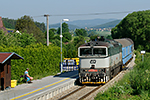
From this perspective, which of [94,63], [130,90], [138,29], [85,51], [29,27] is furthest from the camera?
[29,27]

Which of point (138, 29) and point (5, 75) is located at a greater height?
point (138, 29)

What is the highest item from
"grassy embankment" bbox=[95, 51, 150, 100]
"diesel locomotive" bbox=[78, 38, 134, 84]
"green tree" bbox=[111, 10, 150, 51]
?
"green tree" bbox=[111, 10, 150, 51]

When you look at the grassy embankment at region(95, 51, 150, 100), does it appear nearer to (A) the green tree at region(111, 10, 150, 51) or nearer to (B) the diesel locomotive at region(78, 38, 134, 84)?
(B) the diesel locomotive at region(78, 38, 134, 84)

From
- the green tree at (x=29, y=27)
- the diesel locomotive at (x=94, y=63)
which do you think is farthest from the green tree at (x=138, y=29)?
the diesel locomotive at (x=94, y=63)

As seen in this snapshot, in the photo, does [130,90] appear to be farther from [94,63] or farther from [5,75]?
[5,75]

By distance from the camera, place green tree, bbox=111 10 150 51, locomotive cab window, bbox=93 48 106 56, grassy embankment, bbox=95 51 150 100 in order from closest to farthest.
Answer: grassy embankment, bbox=95 51 150 100 < locomotive cab window, bbox=93 48 106 56 < green tree, bbox=111 10 150 51

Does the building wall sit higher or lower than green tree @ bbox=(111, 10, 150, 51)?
lower

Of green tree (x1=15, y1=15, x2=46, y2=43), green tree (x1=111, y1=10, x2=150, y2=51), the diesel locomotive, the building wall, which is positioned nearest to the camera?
the building wall

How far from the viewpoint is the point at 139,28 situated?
68.2m

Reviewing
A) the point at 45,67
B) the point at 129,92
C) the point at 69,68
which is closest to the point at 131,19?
the point at 69,68

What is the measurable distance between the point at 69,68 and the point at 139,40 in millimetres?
39563

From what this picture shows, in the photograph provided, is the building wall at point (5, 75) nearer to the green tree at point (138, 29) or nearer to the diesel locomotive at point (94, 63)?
the diesel locomotive at point (94, 63)

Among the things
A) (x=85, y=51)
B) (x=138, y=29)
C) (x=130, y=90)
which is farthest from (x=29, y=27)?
(x=130, y=90)

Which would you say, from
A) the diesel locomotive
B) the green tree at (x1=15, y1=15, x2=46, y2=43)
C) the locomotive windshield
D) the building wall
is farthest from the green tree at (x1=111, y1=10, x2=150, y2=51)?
the building wall
